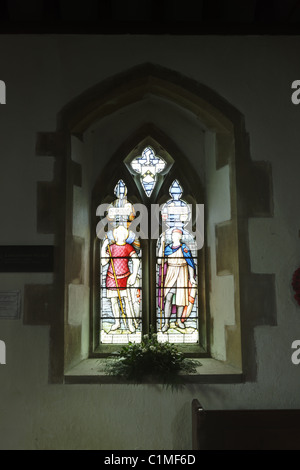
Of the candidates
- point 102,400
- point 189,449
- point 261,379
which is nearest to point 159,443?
point 189,449

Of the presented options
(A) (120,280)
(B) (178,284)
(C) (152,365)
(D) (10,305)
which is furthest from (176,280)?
(D) (10,305)

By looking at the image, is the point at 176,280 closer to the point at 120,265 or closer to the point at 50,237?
the point at 120,265

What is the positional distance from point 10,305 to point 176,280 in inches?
59.5

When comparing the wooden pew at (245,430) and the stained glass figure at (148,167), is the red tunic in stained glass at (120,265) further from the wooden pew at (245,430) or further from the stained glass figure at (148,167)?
the wooden pew at (245,430)

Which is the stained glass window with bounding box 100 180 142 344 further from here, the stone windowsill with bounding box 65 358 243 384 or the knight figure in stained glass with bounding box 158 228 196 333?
the stone windowsill with bounding box 65 358 243 384

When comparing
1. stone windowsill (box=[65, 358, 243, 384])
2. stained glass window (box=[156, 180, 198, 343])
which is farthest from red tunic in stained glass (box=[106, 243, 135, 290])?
stone windowsill (box=[65, 358, 243, 384])

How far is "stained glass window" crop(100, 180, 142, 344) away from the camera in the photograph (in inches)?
166

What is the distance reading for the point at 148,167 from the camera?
178 inches

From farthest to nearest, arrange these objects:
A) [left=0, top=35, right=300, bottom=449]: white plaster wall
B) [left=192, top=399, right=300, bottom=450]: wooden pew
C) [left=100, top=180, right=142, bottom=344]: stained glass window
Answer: [left=100, top=180, right=142, bottom=344]: stained glass window → [left=0, top=35, right=300, bottom=449]: white plaster wall → [left=192, top=399, right=300, bottom=450]: wooden pew

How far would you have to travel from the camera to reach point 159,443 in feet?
11.0

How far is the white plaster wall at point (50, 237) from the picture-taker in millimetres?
3389

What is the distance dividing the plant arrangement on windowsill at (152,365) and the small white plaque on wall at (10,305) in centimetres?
82

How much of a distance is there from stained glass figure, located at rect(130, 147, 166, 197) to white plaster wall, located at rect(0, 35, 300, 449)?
94 centimetres

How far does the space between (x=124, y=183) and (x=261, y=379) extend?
2.15 m
